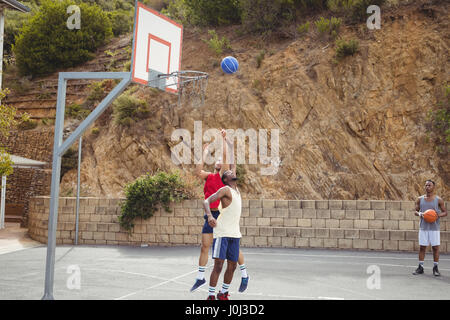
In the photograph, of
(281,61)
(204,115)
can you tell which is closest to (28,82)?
(204,115)

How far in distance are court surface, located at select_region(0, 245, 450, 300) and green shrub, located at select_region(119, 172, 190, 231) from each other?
1.54m

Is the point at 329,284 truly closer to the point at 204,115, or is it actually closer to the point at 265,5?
the point at 204,115

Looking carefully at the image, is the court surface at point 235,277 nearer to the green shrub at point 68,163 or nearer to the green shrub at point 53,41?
the green shrub at point 68,163

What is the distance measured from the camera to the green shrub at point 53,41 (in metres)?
34.7

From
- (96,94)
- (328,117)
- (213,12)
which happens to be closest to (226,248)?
(328,117)

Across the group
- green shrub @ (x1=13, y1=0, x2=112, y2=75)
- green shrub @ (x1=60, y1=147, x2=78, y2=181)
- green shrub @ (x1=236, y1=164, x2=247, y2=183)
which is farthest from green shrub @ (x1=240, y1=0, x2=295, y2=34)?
green shrub @ (x1=13, y1=0, x2=112, y2=75)

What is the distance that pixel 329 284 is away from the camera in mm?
7984

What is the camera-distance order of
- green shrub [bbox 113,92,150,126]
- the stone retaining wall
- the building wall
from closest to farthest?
the stone retaining wall → green shrub [bbox 113,92,150,126] → the building wall

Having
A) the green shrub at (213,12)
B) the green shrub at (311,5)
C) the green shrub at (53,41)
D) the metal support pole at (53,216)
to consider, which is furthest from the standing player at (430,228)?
the green shrub at (53,41)

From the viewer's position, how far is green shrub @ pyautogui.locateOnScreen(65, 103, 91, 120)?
27.9 metres

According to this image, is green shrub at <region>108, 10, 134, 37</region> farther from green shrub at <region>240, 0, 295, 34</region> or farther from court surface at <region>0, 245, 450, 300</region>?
court surface at <region>0, 245, 450, 300</region>

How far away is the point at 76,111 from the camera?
94.6 ft

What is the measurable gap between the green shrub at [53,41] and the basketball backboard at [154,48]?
2788 cm

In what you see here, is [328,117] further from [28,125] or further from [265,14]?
[28,125]
